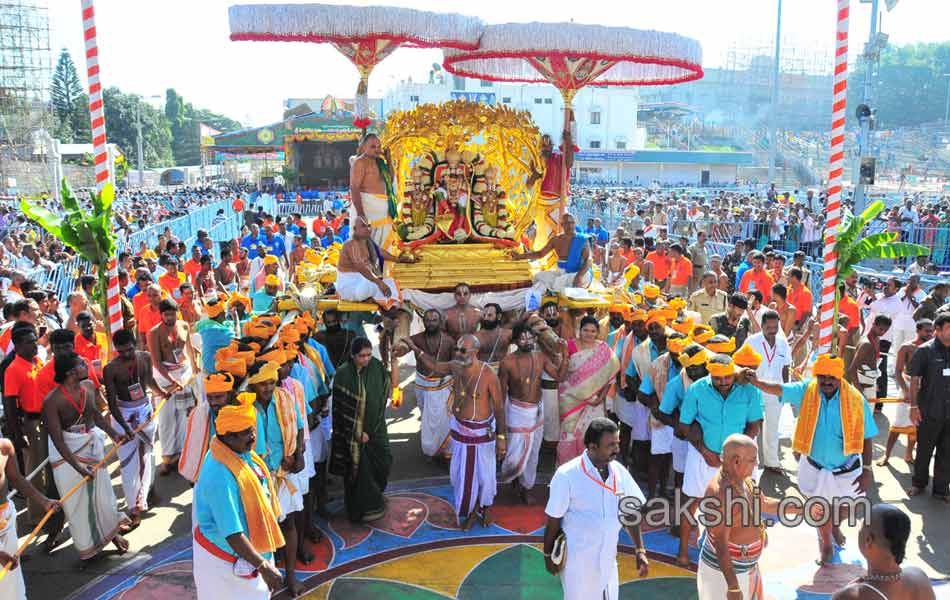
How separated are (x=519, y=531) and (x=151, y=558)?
274 cm

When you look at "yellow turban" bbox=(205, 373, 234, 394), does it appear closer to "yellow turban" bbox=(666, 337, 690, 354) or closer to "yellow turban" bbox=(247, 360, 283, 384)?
"yellow turban" bbox=(247, 360, 283, 384)

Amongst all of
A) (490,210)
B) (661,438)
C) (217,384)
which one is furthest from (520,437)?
(490,210)

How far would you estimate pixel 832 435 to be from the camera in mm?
5074

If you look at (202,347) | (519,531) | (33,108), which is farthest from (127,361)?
(33,108)

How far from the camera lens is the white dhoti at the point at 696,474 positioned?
5.16 metres

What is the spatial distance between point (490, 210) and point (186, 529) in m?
4.99

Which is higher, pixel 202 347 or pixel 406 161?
pixel 406 161

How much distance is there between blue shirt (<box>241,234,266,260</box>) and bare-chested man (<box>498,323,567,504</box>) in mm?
7187

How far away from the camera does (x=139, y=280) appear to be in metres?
8.38

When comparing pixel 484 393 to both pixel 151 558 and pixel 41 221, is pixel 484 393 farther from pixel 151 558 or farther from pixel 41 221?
pixel 41 221

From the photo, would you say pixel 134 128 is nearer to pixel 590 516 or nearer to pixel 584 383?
pixel 584 383

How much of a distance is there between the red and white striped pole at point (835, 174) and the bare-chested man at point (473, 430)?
263 centimetres

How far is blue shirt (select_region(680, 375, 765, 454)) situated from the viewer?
4969 millimetres

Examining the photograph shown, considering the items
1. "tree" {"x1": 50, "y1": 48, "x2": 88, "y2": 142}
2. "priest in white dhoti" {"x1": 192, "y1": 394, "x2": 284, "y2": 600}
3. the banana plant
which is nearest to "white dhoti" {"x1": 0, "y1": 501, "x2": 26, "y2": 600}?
"priest in white dhoti" {"x1": 192, "y1": 394, "x2": 284, "y2": 600}
